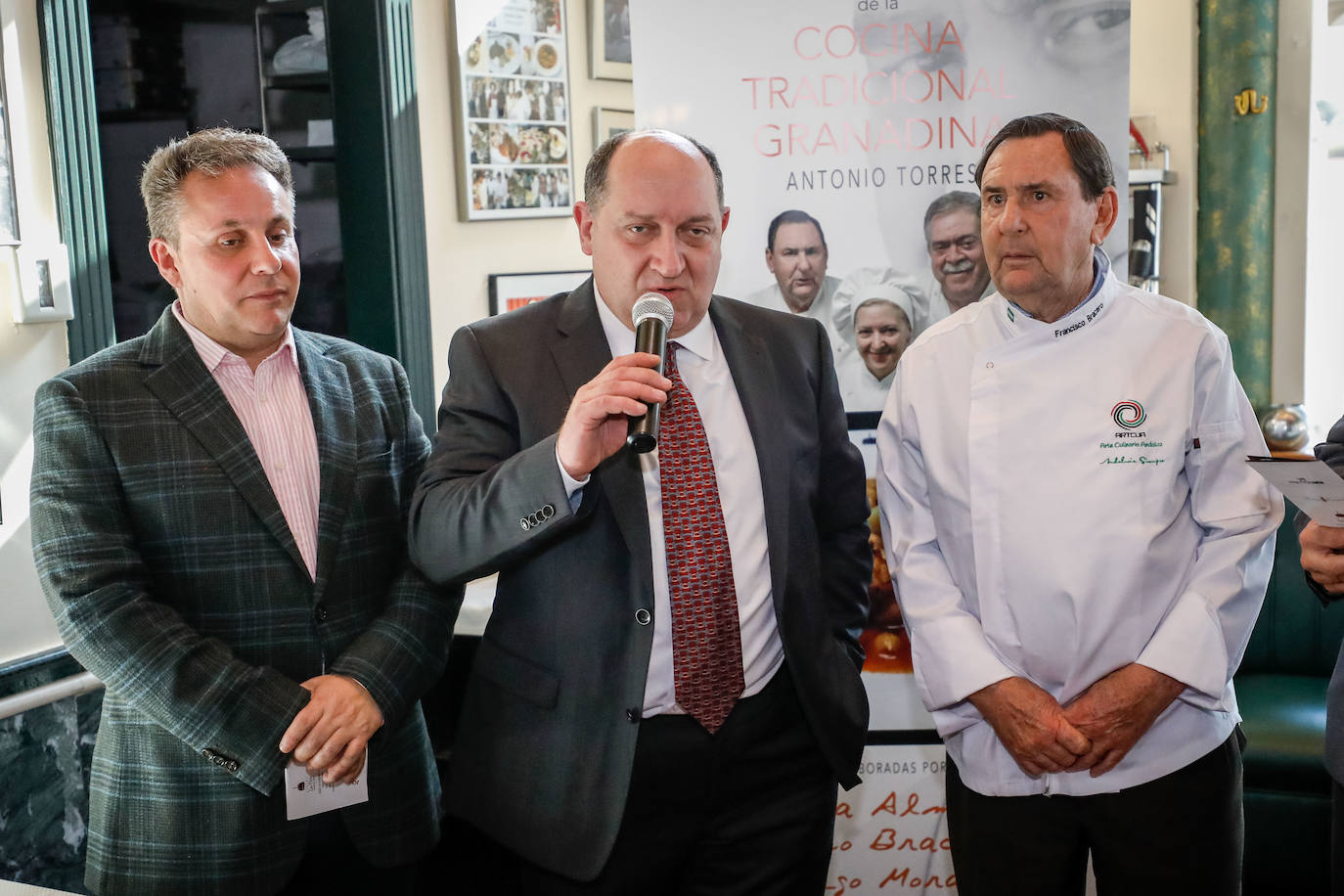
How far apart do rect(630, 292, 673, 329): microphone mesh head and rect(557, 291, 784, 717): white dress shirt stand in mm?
163

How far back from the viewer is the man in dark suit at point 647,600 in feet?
5.67

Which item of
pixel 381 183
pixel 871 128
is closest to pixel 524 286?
pixel 381 183

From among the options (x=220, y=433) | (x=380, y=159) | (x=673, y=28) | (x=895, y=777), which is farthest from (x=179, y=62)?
(x=895, y=777)

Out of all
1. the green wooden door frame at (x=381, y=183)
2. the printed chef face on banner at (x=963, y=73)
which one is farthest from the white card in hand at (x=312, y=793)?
the green wooden door frame at (x=381, y=183)

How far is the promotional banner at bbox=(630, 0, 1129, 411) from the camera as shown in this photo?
2.56 meters

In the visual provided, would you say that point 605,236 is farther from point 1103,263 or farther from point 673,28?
point 673,28

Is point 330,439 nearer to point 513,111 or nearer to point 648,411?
Result: point 648,411

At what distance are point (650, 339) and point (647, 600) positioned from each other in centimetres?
41

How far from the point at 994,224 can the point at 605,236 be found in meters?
0.62

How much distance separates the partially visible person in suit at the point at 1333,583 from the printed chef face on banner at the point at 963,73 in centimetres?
102

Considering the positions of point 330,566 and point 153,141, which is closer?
point 330,566

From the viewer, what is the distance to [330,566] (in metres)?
1.82

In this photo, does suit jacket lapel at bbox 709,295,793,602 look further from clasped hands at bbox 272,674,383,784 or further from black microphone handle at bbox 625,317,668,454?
clasped hands at bbox 272,674,383,784

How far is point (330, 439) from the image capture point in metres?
1.86
